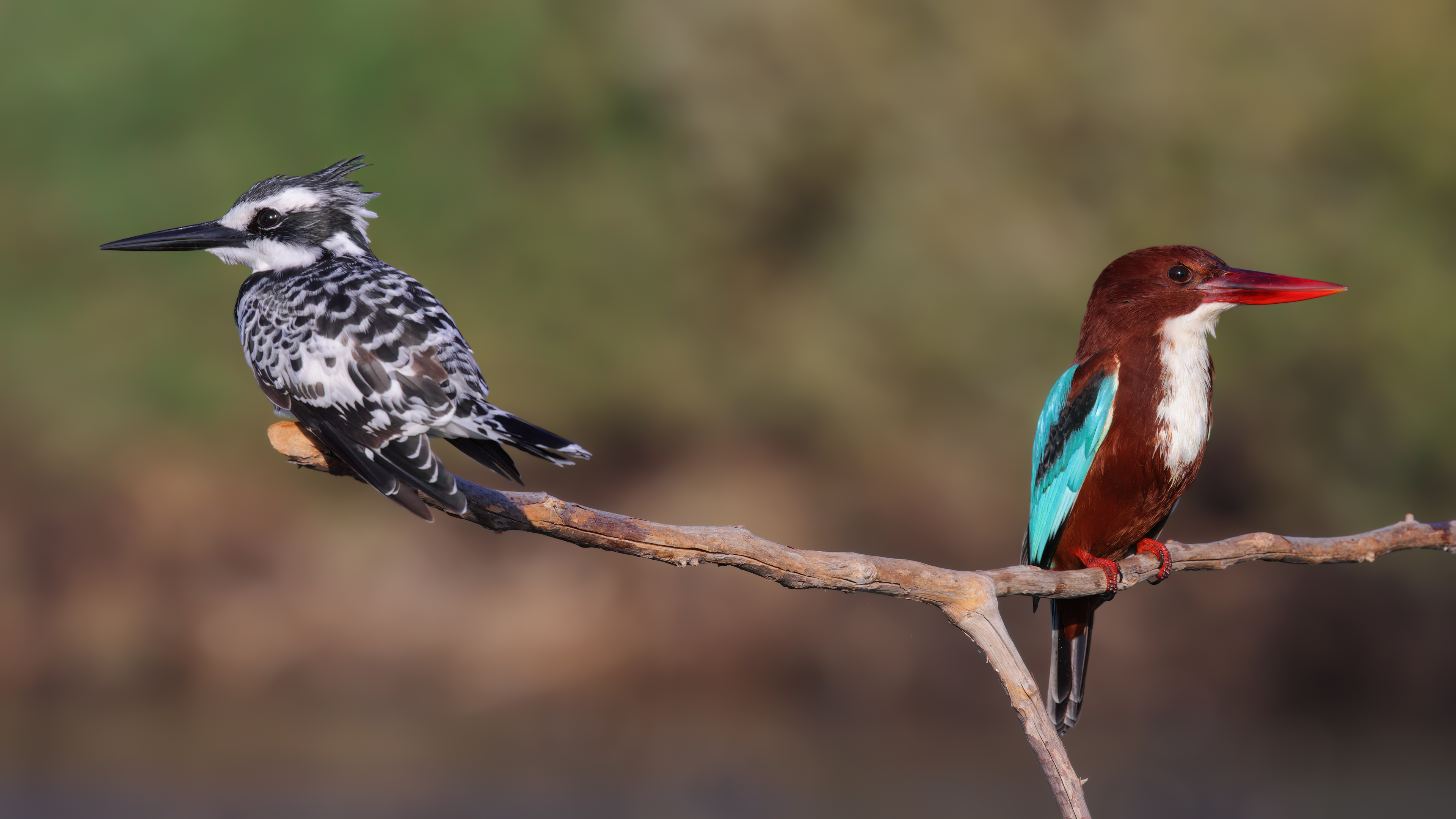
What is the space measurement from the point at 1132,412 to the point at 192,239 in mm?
2270

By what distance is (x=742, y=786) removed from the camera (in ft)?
24.2

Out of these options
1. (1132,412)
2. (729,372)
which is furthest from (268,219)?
(729,372)

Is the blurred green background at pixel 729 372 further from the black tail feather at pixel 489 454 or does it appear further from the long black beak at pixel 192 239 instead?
the black tail feather at pixel 489 454

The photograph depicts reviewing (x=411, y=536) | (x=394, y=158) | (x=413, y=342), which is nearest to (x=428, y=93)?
(x=394, y=158)

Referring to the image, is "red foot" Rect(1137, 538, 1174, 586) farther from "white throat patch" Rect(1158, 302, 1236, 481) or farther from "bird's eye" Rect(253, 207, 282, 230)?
"bird's eye" Rect(253, 207, 282, 230)

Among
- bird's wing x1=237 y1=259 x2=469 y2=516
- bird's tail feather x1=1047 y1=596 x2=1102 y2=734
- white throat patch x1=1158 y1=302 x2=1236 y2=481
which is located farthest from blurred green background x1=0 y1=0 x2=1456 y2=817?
bird's wing x1=237 y1=259 x2=469 y2=516

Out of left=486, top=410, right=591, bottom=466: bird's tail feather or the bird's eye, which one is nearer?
left=486, top=410, right=591, bottom=466: bird's tail feather

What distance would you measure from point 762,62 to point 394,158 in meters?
2.97

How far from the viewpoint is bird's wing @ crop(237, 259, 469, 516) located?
8.00 feet

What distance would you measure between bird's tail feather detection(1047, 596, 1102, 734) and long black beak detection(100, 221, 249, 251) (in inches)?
86.6

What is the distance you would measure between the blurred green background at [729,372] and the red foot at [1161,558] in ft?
14.8

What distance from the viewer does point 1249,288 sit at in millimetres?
2861

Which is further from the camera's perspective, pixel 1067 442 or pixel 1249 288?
pixel 1067 442

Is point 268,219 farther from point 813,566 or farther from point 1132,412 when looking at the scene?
point 1132,412
